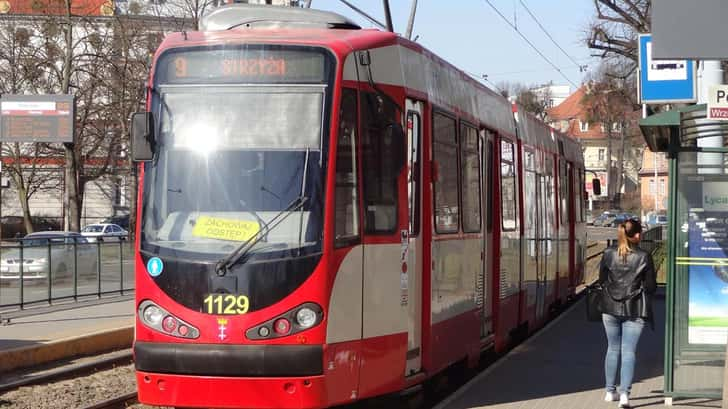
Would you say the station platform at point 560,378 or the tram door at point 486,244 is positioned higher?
the tram door at point 486,244

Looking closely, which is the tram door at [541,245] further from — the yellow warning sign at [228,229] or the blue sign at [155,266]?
the blue sign at [155,266]

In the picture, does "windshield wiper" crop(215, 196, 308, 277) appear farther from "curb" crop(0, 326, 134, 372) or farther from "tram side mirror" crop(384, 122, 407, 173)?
"curb" crop(0, 326, 134, 372)

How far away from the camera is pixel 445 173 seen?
11.0 metres

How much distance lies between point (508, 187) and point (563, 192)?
22.4 ft

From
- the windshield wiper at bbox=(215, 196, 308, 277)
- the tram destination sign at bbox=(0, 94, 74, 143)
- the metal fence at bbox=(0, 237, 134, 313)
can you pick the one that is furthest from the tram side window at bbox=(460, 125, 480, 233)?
the tram destination sign at bbox=(0, 94, 74, 143)

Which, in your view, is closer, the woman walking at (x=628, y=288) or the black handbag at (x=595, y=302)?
the woman walking at (x=628, y=288)

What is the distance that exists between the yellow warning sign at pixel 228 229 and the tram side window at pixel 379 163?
0.98 metres

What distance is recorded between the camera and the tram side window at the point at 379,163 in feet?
30.1

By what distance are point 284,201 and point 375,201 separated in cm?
89

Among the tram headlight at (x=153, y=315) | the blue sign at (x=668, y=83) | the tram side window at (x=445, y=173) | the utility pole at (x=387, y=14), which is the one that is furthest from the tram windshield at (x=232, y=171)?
the utility pole at (x=387, y=14)

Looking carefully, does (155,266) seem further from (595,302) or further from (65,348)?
(65,348)

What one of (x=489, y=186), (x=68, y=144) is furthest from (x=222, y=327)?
(x=68, y=144)

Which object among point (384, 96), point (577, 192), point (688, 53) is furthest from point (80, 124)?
point (688, 53)

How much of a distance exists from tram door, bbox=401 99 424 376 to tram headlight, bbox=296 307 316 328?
1.33 metres
